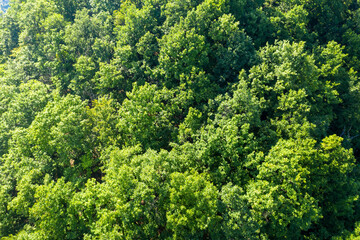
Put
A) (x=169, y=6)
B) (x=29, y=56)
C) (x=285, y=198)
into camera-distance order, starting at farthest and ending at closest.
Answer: (x=29, y=56)
(x=169, y=6)
(x=285, y=198)

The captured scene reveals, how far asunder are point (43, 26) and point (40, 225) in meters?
51.0

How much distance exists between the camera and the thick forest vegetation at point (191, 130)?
85.5ft

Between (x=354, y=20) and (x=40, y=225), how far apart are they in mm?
71343

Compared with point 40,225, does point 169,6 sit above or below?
above

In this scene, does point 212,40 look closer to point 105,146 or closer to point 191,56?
point 191,56

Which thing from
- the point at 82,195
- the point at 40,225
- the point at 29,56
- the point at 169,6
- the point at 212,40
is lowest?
the point at 40,225

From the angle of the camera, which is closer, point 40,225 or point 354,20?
point 40,225

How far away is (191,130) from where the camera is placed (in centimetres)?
3381

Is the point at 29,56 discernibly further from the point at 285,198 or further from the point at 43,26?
the point at 285,198

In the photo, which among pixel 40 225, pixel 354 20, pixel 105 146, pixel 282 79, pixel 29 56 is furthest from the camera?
pixel 29 56

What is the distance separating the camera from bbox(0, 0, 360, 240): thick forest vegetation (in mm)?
26047

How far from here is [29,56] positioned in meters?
54.8

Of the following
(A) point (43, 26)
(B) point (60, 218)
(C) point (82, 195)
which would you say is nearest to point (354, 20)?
(C) point (82, 195)

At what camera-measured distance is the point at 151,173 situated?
2631cm
